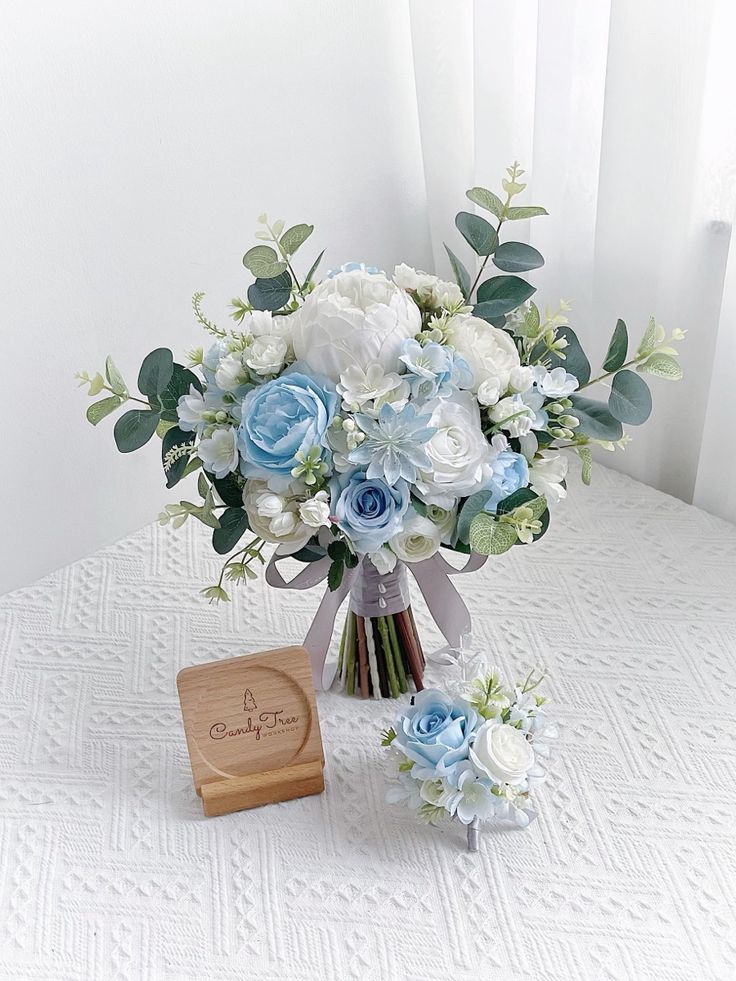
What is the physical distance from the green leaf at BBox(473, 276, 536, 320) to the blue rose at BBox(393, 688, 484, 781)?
13.8 inches

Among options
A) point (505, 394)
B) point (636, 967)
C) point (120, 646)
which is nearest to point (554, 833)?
point (636, 967)

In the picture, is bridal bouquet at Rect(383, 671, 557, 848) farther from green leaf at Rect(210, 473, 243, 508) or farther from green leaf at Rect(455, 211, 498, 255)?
green leaf at Rect(455, 211, 498, 255)

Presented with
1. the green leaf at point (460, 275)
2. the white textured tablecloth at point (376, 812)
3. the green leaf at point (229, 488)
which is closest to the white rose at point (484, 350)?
the green leaf at point (460, 275)

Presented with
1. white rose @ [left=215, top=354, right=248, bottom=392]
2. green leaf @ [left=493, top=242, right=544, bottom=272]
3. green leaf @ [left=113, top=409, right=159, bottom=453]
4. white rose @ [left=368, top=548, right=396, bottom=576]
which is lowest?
white rose @ [left=368, top=548, right=396, bottom=576]

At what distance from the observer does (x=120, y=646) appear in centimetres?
124

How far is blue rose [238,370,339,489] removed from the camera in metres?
0.85

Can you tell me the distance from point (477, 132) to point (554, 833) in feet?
2.97

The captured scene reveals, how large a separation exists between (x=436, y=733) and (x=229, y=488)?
0.28 meters

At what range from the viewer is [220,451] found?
898 millimetres

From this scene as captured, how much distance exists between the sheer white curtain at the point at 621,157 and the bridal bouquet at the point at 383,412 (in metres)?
0.33

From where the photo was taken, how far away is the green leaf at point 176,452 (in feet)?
3.10

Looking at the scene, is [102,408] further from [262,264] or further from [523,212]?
[523,212]

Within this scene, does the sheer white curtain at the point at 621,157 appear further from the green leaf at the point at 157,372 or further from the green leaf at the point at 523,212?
the green leaf at the point at 157,372

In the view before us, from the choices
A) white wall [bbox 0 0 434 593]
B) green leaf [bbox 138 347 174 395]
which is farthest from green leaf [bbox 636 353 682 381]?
white wall [bbox 0 0 434 593]
